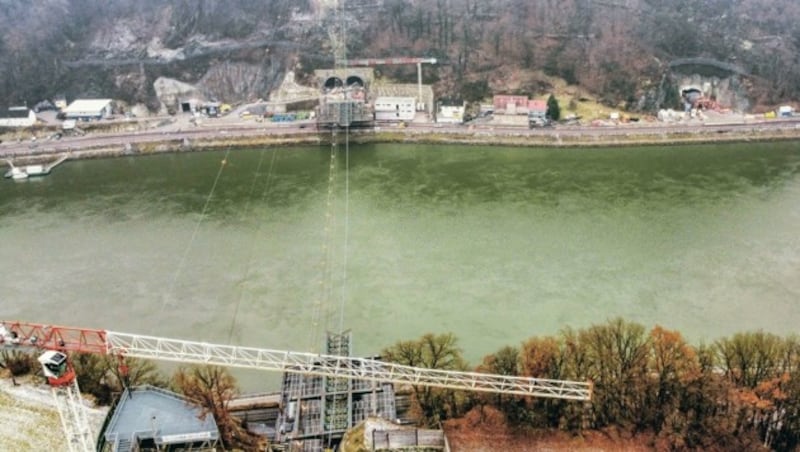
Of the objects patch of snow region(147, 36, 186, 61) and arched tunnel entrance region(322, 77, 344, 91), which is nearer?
arched tunnel entrance region(322, 77, 344, 91)

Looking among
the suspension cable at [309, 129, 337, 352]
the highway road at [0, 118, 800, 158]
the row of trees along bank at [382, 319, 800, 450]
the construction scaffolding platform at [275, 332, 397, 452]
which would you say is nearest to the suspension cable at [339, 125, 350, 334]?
the suspension cable at [309, 129, 337, 352]

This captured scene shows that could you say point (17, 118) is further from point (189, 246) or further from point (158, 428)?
point (158, 428)

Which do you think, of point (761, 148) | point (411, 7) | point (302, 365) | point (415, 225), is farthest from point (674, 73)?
point (302, 365)

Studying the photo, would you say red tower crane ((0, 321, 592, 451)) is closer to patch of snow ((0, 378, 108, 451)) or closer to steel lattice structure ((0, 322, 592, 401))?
steel lattice structure ((0, 322, 592, 401))

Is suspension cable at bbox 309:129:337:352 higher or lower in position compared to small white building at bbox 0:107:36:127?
lower

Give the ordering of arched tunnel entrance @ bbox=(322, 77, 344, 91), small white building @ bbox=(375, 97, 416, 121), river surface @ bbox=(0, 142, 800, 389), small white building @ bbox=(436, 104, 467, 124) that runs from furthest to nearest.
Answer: arched tunnel entrance @ bbox=(322, 77, 344, 91), small white building @ bbox=(375, 97, 416, 121), small white building @ bbox=(436, 104, 467, 124), river surface @ bbox=(0, 142, 800, 389)

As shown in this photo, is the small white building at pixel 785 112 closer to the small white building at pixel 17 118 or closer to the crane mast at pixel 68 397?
the crane mast at pixel 68 397

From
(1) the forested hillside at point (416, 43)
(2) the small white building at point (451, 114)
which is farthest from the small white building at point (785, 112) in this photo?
(2) the small white building at point (451, 114)

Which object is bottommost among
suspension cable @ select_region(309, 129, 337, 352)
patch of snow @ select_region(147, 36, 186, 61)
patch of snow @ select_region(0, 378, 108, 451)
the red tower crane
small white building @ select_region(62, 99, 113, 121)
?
patch of snow @ select_region(0, 378, 108, 451)
